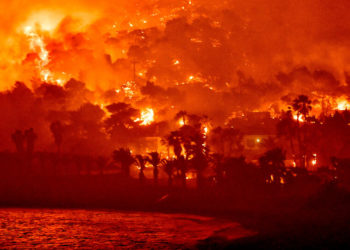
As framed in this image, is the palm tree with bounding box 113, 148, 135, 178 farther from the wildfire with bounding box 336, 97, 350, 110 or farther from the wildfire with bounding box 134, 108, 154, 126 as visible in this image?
the wildfire with bounding box 336, 97, 350, 110

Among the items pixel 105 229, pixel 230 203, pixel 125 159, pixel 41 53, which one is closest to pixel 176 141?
pixel 125 159

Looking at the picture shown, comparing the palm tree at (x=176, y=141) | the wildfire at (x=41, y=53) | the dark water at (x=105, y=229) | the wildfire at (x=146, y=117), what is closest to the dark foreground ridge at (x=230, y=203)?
the dark water at (x=105, y=229)

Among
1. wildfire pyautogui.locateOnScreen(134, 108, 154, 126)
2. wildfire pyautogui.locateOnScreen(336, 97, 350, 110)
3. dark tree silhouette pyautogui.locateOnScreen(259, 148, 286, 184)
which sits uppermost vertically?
wildfire pyautogui.locateOnScreen(336, 97, 350, 110)

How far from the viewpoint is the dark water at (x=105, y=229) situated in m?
25.6

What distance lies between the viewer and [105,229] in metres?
29.7

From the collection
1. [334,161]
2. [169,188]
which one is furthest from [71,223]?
[334,161]

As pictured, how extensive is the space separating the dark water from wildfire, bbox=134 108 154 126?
141ft

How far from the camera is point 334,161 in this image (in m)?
39.3

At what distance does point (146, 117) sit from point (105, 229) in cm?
5513

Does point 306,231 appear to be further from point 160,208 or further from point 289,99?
point 289,99

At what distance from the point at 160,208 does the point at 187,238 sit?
12.3 metres

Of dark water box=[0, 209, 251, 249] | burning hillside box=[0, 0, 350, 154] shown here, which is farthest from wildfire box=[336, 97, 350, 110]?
dark water box=[0, 209, 251, 249]

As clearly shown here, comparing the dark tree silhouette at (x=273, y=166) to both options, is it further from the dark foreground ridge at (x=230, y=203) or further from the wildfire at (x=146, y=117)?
the wildfire at (x=146, y=117)

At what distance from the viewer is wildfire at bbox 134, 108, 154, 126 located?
7997cm
